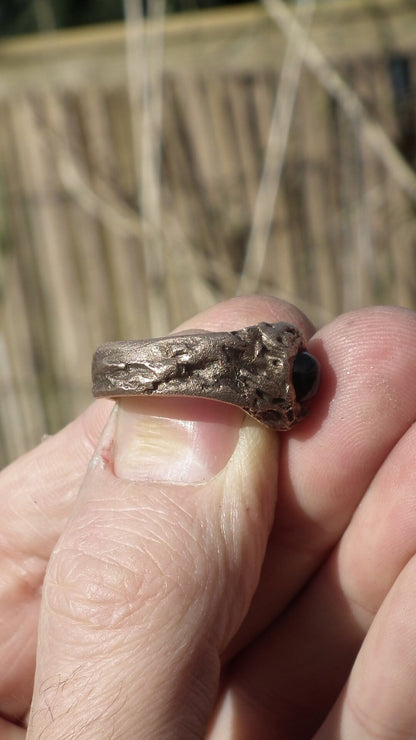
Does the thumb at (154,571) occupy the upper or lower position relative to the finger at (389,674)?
upper

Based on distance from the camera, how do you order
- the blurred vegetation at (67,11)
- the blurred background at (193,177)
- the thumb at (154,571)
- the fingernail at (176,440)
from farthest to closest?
the blurred vegetation at (67,11) < the blurred background at (193,177) < the fingernail at (176,440) < the thumb at (154,571)

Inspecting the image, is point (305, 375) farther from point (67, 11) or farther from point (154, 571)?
point (67, 11)

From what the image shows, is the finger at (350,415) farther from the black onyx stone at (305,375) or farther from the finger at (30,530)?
the finger at (30,530)

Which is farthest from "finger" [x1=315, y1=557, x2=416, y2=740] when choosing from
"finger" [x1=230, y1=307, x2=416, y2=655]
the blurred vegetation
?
the blurred vegetation

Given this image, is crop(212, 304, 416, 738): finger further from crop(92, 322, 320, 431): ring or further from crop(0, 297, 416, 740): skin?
crop(92, 322, 320, 431): ring

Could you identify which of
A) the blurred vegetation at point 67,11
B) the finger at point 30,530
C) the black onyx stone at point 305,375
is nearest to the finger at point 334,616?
the black onyx stone at point 305,375

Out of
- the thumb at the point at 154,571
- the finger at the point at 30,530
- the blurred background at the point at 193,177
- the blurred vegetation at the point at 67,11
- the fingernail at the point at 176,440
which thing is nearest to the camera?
the thumb at the point at 154,571
